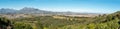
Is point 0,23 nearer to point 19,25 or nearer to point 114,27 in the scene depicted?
point 19,25

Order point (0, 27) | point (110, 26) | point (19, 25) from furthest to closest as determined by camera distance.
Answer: point (19, 25), point (0, 27), point (110, 26)

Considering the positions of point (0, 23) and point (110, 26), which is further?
point (0, 23)

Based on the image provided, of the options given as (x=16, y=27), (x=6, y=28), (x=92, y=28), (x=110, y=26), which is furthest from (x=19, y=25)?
(x=110, y=26)

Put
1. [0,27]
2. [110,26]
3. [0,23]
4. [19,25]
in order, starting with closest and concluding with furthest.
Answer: [110,26], [0,27], [0,23], [19,25]

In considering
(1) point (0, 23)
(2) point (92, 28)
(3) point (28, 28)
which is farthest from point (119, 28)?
(1) point (0, 23)

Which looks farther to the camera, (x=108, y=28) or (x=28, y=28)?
(x=28, y=28)

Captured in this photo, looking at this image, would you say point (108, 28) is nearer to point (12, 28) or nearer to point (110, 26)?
point (110, 26)

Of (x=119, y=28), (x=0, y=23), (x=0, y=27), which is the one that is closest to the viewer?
(x=119, y=28)

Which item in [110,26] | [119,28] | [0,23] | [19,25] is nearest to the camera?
[119,28]
